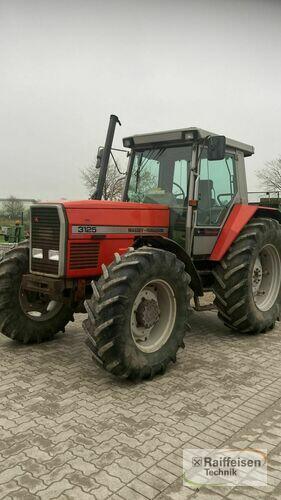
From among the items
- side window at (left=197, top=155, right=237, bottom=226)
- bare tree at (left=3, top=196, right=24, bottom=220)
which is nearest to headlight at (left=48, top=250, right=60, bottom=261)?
side window at (left=197, top=155, right=237, bottom=226)

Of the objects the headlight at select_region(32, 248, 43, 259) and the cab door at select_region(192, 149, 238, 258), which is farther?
the cab door at select_region(192, 149, 238, 258)

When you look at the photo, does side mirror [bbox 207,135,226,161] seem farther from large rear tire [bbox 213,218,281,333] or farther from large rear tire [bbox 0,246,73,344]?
large rear tire [bbox 0,246,73,344]

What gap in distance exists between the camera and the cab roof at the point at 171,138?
535cm

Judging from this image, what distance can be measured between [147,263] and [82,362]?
1.42m

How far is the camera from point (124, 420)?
11.5 ft

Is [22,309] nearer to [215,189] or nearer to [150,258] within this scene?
[150,258]

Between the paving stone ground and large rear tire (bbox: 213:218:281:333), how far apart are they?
50cm

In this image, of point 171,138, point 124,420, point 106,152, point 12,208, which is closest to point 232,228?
point 171,138

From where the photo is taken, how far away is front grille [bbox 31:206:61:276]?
15.2 ft

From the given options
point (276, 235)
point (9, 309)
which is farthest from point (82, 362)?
point (276, 235)

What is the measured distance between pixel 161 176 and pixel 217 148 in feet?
3.19

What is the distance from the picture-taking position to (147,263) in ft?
13.9

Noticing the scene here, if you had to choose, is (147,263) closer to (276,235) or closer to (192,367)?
(192,367)

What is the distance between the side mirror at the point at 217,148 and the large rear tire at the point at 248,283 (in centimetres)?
128
